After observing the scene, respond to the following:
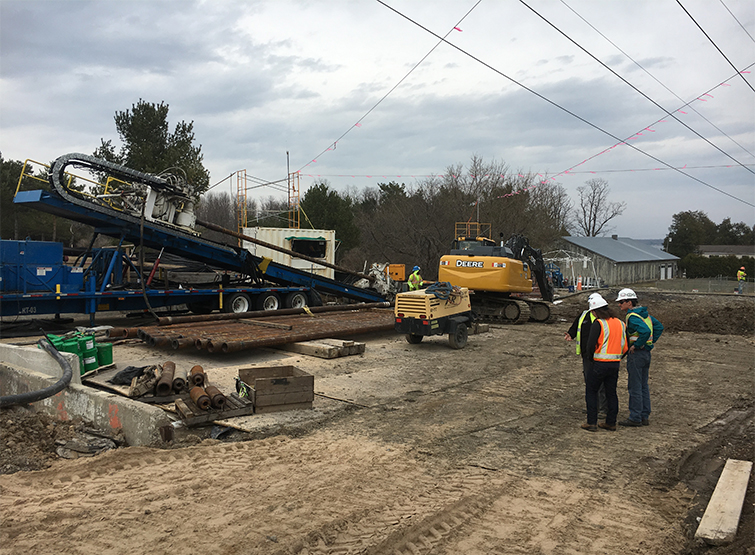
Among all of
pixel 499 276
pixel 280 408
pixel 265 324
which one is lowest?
pixel 280 408

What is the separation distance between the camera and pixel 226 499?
15.3 feet

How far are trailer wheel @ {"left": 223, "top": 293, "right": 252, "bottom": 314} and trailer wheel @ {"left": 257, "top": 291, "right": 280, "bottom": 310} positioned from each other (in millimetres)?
305

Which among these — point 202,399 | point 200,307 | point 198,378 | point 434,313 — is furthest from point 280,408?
point 200,307

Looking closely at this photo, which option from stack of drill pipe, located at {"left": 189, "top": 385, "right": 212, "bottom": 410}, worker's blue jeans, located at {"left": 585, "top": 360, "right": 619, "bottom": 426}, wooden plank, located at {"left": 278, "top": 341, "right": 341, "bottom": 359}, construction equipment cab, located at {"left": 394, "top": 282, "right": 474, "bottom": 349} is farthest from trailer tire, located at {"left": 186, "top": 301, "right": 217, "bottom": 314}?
worker's blue jeans, located at {"left": 585, "top": 360, "right": 619, "bottom": 426}

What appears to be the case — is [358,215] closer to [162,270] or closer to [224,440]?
[162,270]

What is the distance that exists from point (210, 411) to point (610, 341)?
504 centimetres

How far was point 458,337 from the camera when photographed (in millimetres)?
13352

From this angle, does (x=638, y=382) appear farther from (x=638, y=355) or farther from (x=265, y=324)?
(x=265, y=324)

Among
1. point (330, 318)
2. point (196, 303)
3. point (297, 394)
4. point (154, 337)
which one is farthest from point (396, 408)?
point (196, 303)

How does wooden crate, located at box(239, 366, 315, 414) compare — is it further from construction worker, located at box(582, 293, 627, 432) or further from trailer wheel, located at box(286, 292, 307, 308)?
trailer wheel, located at box(286, 292, 307, 308)

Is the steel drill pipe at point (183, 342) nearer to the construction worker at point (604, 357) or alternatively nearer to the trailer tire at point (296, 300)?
the trailer tire at point (296, 300)

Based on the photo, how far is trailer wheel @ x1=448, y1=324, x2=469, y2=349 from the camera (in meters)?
13.2

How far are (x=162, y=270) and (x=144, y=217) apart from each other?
1.71 meters

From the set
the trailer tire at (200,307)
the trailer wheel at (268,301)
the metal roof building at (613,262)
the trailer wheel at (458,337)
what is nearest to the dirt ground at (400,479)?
the trailer wheel at (458,337)
